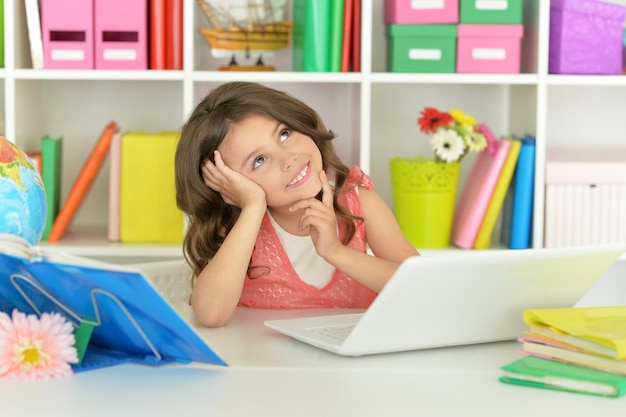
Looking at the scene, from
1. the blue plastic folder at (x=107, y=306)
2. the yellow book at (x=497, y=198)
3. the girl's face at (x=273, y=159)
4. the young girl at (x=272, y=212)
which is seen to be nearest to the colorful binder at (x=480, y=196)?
the yellow book at (x=497, y=198)

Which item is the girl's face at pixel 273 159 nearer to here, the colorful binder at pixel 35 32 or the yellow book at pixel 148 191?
the yellow book at pixel 148 191

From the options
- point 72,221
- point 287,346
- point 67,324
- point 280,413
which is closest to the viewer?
point 280,413

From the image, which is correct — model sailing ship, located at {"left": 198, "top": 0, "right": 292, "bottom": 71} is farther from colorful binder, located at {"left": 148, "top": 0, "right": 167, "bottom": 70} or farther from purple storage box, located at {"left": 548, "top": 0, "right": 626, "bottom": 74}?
purple storage box, located at {"left": 548, "top": 0, "right": 626, "bottom": 74}

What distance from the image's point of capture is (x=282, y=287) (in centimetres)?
171

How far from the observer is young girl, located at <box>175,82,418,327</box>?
1532mm

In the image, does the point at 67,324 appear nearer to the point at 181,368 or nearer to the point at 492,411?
the point at 181,368

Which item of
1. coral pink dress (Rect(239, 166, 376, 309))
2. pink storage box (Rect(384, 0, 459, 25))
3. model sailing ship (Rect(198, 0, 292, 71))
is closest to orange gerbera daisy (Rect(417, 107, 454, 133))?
pink storage box (Rect(384, 0, 459, 25))

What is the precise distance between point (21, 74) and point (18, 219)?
1309 millimetres

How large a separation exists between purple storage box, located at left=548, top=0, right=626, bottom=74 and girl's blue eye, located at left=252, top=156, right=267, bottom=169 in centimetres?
118

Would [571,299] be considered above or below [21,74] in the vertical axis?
below

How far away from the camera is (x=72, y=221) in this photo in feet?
9.07

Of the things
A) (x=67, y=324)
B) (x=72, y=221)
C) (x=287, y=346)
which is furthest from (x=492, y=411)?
(x=72, y=221)

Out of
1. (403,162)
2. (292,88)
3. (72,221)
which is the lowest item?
(72,221)

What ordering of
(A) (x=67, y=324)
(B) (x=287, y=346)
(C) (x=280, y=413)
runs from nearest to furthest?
(C) (x=280, y=413) → (A) (x=67, y=324) → (B) (x=287, y=346)
